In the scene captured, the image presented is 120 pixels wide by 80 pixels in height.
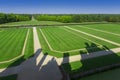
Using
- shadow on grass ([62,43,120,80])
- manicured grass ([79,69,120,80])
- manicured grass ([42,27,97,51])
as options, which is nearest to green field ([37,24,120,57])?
manicured grass ([42,27,97,51])

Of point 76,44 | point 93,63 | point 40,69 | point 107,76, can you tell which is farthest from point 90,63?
point 76,44

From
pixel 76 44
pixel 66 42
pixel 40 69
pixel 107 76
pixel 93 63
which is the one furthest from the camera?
pixel 66 42

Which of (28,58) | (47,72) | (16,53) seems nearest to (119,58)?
(47,72)

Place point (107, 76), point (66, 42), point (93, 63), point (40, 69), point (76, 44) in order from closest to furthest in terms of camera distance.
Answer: point (107, 76) < point (40, 69) < point (93, 63) < point (76, 44) < point (66, 42)

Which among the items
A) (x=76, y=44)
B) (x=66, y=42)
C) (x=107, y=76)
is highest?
(x=107, y=76)

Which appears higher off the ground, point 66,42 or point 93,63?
point 93,63

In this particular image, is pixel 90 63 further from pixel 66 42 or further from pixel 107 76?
pixel 66 42

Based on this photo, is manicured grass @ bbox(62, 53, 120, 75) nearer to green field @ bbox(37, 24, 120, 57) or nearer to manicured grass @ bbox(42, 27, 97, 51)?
green field @ bbox(37, 24, 120, 57)
